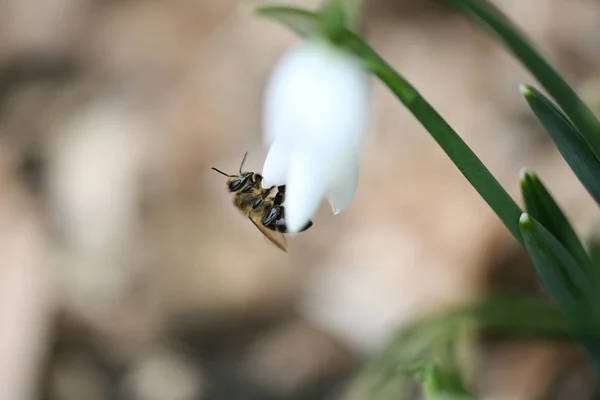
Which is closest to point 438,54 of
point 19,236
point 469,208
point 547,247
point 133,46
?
point 469,208

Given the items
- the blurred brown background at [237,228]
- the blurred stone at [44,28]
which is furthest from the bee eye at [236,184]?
the blurred stone at [44,28]

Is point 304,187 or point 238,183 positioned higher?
point 238,183

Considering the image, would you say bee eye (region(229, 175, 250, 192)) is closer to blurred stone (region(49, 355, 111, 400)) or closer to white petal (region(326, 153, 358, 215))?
white petal (region(326, 153, 358, 215))

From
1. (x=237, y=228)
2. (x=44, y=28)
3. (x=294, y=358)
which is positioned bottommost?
(x=294, y=358)

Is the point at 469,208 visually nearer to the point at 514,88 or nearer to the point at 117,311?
the point at 514,88

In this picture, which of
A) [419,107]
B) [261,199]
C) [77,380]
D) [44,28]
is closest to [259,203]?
[261,199]

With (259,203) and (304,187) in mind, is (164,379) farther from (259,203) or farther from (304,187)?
(304,187)

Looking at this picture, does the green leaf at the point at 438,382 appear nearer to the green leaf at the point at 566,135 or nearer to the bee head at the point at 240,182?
the green leaf at the point at 566,135

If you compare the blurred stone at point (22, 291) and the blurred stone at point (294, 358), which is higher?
the blurred stone at point (22, 291)
